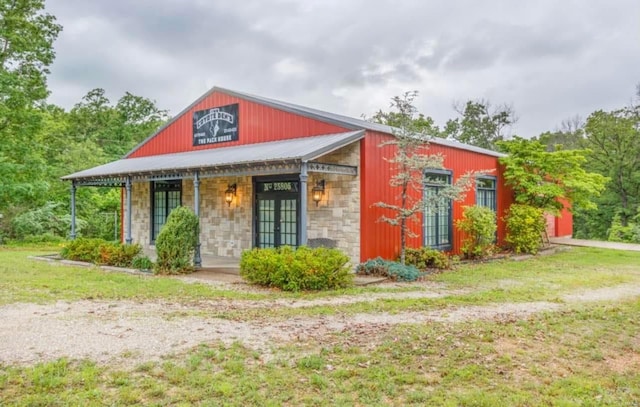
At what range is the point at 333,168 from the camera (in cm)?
916

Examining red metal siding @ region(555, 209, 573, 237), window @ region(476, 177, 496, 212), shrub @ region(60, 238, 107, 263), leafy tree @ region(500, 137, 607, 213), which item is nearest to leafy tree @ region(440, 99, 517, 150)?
red metal siding @ region(555, 209, 573, 237)

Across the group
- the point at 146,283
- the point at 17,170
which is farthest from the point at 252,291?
the point at 17,170

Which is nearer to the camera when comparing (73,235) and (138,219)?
(73,235)

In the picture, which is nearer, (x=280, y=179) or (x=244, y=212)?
(x=280, y=179)

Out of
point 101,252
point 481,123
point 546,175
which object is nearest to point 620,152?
point 546,175

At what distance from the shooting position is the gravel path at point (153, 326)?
439 centimetres

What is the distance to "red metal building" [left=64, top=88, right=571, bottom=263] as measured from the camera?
9.60 m

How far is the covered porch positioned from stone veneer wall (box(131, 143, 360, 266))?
22 millimetres

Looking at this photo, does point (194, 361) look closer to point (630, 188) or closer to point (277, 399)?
point (277, 399)

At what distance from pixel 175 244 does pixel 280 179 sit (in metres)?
3.11

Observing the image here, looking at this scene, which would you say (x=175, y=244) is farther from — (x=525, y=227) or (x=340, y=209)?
(x=525, y=227)

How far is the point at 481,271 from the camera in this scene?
10.1 meters

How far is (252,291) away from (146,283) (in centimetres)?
218

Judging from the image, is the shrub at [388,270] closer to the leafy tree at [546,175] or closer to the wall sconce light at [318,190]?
the wall sconce light at [318,190]
